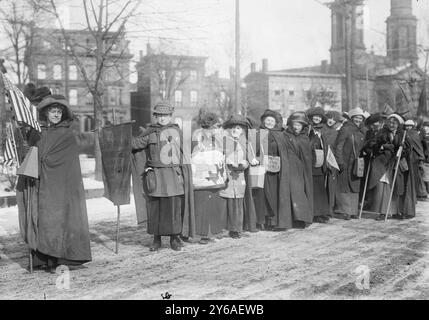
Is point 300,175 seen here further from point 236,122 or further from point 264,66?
point 264,66

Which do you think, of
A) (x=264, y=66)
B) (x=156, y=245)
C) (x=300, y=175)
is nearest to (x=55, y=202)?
(x=156, y=245)

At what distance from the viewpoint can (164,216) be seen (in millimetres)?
7066

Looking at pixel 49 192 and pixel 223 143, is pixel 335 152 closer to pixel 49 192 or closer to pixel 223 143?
pixel 223 143

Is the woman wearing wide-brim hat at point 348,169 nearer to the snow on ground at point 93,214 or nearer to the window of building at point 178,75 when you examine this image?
the snow on ground at point 93,214

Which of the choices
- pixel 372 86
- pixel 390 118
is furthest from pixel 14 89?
pixel 372 86

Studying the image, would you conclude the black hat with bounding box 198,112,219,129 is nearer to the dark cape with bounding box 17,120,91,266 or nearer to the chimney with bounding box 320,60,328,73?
the dark cape with bounding box 17,120,91,266

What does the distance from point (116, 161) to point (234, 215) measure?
2067mm

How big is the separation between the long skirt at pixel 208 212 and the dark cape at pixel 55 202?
2085mm

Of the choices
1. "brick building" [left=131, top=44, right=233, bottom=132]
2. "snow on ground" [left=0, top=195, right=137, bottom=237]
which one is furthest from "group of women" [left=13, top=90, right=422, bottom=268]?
"brick building" [left=131, top=44, right=233, bottom=132]

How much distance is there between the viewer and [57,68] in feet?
206

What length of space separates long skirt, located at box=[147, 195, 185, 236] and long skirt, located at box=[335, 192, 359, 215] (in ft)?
12.9

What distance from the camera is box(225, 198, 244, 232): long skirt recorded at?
810 cm

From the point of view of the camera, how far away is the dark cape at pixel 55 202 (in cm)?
588

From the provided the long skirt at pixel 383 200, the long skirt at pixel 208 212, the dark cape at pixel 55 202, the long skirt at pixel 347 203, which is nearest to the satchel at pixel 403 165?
the long skirt at pixel 383 200
